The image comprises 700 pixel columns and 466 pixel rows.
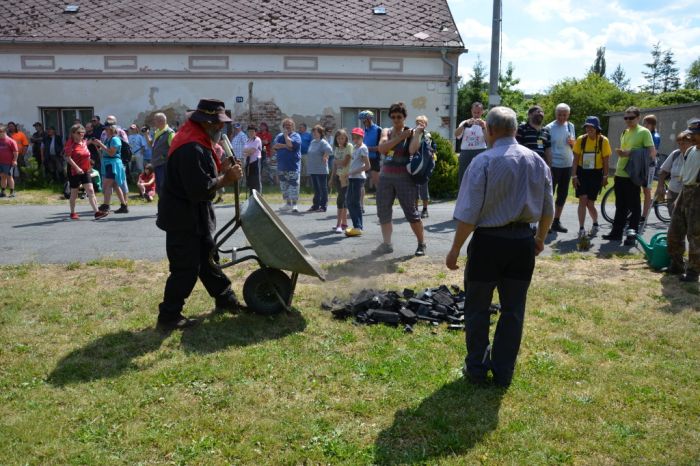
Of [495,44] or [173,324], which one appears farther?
[495,44]

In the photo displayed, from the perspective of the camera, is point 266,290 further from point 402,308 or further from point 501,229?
point 501,229

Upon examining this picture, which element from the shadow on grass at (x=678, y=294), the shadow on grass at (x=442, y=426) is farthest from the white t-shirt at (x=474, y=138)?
the shadow on grass at (x=442, y=426)

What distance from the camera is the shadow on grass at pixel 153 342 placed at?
4.32 metres

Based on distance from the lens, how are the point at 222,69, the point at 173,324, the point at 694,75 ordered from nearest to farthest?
the point at 173,324
the point at 222,69
the point at 694,75

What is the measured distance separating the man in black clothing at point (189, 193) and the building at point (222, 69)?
1453 cm

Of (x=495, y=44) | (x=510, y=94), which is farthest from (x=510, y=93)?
(x=495, y=44)

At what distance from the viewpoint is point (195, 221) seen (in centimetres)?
496

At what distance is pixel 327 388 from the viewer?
4102 millimetres

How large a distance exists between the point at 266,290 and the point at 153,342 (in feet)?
3.67

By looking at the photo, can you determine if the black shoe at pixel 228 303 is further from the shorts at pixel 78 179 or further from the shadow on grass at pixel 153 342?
the shorts at pixel 78 179

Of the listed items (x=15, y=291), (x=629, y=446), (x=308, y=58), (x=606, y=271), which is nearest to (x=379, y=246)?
(x=606, y=271)

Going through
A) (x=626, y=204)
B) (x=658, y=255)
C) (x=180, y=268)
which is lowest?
(x=658, y=255)

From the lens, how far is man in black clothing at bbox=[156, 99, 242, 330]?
189 inches

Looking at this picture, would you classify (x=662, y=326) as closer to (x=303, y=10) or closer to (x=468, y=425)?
(x=468, y=425)
